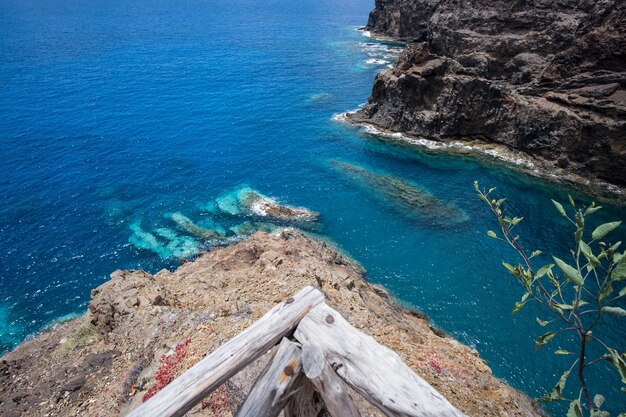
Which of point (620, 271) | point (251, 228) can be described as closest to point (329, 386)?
point (620, 271)

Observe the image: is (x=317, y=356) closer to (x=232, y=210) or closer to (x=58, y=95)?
(x=232, y=210)

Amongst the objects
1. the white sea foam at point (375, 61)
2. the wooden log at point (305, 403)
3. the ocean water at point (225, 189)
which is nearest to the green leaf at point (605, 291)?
the wooden log at point (305, 403)

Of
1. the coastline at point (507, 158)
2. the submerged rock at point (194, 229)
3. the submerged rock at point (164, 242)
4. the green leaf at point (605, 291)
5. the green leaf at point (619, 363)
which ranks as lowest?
the submerged rock at point (164, 242)

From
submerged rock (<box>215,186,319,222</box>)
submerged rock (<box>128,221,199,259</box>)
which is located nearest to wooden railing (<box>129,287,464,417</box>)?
submerged rock (<box>128,221,199,259</box>)

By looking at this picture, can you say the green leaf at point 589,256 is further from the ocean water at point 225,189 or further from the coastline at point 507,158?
the coastline at point 507,158

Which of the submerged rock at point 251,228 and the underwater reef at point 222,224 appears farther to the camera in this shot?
the submerged rock at point 251,228

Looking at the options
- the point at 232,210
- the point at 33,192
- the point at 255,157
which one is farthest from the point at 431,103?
the point at 33,192

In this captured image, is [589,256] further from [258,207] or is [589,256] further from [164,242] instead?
[258,207]
